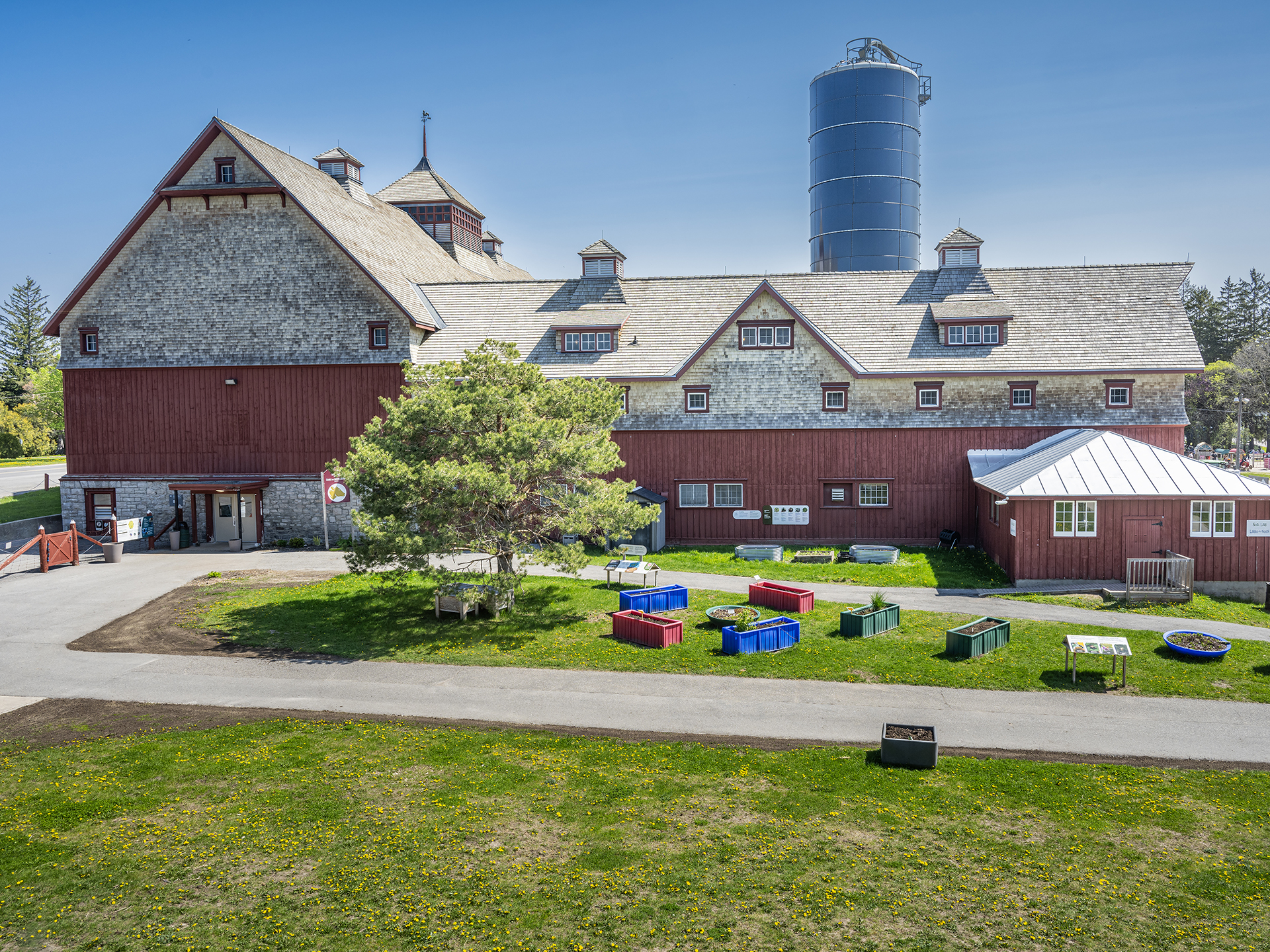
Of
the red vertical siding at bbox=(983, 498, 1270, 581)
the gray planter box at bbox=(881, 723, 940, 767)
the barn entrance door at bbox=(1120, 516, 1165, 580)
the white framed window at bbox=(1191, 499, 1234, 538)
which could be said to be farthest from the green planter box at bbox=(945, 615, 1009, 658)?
the white framed window at bbox=(1191, 499, 1234, 538)

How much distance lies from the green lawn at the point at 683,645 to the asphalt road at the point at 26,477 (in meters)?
31.9

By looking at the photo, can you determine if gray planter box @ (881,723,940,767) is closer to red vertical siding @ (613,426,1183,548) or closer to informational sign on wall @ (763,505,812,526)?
informational sign on wall @ (763,505,812,526)

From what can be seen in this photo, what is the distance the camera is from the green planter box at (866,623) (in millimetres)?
21281

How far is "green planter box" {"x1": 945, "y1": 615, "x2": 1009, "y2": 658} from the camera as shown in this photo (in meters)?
19.5

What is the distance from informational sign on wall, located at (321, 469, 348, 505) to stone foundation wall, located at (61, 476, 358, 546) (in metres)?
1.39

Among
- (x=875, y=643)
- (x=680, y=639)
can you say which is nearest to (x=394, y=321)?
(x=680, y=639)

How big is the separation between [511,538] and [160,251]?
25.4 m

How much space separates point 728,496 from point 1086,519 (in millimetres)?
14449

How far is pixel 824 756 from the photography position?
559 inches

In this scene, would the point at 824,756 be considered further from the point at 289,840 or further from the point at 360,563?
the point at 360,563

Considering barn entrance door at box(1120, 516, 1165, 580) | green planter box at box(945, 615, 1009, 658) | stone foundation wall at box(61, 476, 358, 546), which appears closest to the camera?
green planter box at box(945, 615, 1009, 658)

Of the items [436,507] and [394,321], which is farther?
[394,321]

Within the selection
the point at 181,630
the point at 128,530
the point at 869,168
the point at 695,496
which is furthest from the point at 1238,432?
the point at 128,530

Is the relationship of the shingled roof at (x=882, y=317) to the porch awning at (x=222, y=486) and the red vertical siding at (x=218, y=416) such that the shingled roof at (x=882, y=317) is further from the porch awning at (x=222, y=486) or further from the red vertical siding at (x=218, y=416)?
the porch awning at (x=222, y=486)
